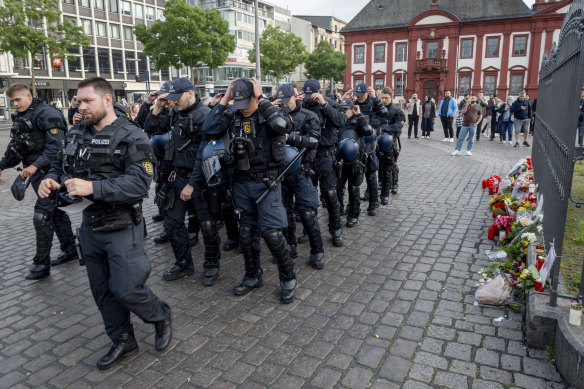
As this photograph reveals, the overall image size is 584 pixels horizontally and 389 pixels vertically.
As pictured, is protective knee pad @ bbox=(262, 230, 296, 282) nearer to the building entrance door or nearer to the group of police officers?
the group of police officers

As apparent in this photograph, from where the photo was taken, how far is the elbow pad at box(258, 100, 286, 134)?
14.1ft

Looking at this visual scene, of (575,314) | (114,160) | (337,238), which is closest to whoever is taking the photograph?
(575,314)

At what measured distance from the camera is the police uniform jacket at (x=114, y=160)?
11.0 feet

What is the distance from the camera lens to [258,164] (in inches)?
177

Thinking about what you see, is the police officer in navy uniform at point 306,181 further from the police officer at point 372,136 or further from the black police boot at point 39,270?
the black police boot at point 39,270

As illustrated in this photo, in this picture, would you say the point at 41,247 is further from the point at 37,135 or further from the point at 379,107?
the point at 379,107

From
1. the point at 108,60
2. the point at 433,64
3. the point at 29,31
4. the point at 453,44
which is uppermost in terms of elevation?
the point at 453,44

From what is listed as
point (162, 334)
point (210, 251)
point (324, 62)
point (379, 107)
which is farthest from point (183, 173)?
point (324, 62)

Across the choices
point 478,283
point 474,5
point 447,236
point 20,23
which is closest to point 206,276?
point 478,283

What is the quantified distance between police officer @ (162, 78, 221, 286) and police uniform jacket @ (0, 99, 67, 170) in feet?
4.63

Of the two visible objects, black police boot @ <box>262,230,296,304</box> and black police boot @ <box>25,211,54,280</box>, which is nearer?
black police boot @ <box>262,230,296,304</box>

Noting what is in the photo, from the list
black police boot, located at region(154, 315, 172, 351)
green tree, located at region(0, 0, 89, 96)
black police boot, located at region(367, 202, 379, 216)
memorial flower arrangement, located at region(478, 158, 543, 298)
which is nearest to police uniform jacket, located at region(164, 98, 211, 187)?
black police boot, located at region(154, 315, 172, 351)

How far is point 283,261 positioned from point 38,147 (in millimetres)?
3362

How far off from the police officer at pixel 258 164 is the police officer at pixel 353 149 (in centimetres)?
205
